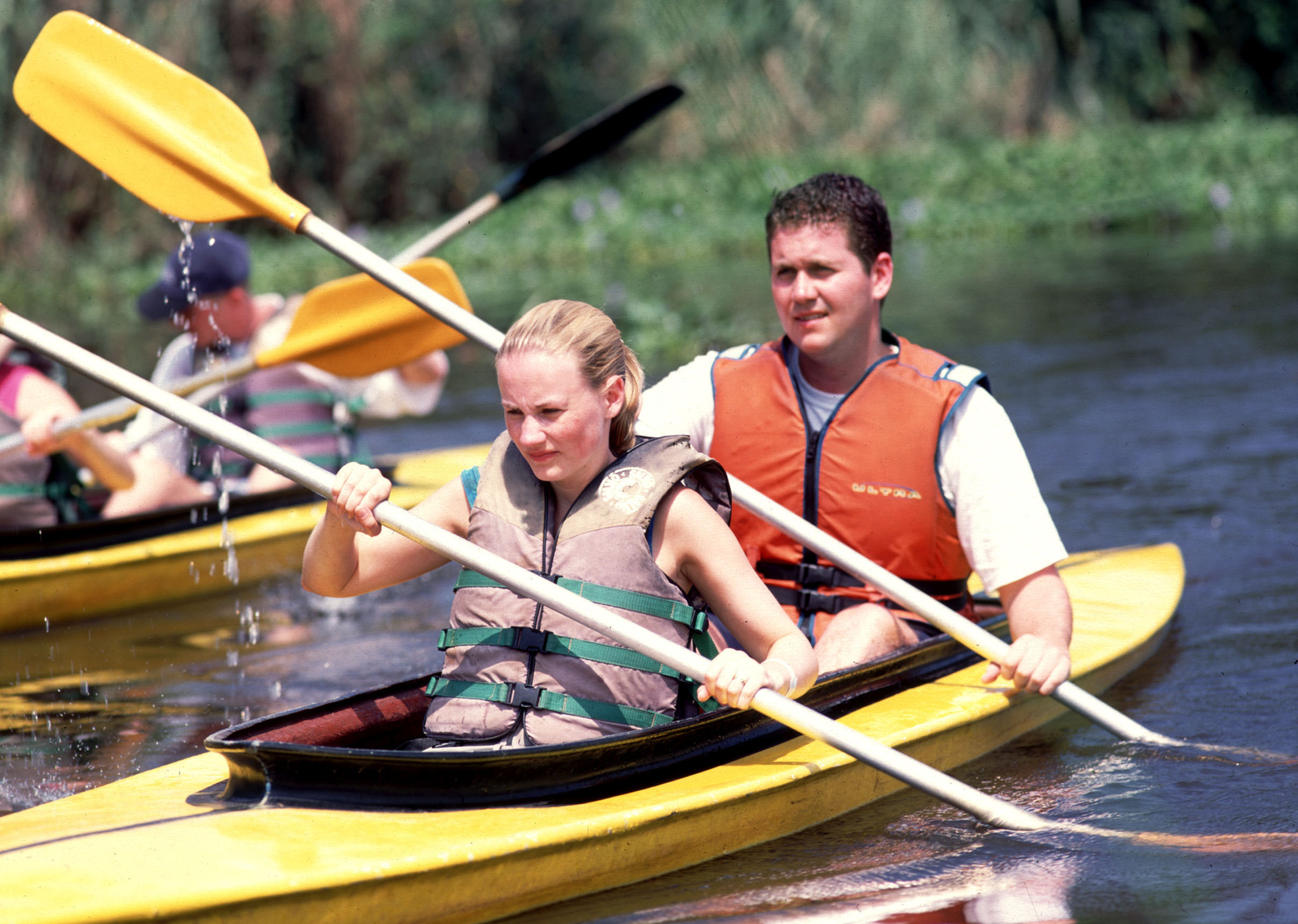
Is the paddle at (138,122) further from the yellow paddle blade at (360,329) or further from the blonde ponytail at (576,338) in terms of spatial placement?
the blonde ponytail at (576,338)

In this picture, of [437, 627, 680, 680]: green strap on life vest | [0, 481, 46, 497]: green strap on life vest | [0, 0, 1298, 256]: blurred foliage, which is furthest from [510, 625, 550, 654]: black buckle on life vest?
[0, 0, 1298, 256]: blurred foliage

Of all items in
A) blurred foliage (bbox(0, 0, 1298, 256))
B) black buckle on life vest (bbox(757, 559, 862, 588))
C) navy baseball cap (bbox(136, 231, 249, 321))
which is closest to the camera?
black buckle on life vest (bbox(757, 559, 862, 588))

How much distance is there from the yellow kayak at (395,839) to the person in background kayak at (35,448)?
6.19 feet

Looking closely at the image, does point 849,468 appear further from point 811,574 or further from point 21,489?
point 21,489

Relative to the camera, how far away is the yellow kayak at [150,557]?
448 centimetres

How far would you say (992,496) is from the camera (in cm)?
304

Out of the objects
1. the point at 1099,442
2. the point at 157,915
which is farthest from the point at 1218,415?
the point at 157,915

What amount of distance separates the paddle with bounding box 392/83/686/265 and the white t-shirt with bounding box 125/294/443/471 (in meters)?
0.45

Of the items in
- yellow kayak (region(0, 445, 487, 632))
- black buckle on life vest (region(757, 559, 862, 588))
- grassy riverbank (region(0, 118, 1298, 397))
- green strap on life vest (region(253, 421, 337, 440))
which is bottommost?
black buckle on life vest (region(757, 559, 862, 588))

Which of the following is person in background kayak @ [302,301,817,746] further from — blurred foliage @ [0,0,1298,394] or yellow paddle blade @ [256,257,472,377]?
blurred foliage @ [0,0,1298,394]

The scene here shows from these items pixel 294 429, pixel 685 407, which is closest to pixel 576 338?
pixel 685 407

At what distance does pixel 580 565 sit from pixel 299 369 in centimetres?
282

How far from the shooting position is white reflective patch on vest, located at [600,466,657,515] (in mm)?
2521

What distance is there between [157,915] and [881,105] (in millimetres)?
15907
